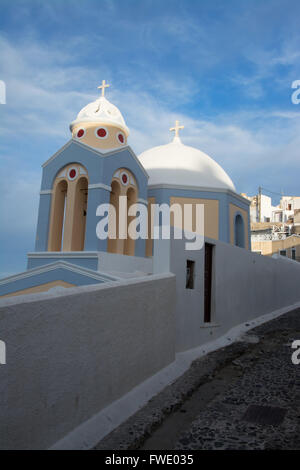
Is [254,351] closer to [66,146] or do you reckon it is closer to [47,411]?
[47,411]

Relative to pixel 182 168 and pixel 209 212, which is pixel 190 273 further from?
pixel 182 168

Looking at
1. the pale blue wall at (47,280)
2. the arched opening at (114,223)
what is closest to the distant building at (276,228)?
the arched opening at (114,223)

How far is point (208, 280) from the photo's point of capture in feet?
26.0

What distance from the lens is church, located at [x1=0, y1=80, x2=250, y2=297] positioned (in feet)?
26.5

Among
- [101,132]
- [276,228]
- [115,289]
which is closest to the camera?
[115,289]

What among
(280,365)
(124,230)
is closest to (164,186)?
(124,230)

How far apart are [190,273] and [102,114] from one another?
5.77 meters

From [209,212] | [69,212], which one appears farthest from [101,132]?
[209,212]

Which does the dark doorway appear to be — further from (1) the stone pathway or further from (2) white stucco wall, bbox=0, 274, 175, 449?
(2) white stucco wall, bbox=0, 274, 175, 449

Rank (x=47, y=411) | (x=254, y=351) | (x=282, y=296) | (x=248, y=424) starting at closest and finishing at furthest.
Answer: (x=47, y=411)
(x=248, y=424)
(x=254, y=351)
(x=282, y=296)

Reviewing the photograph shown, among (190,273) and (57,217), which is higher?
(57,217)

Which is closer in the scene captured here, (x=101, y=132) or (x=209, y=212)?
(x=101, y=132)

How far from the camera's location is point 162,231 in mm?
6145
